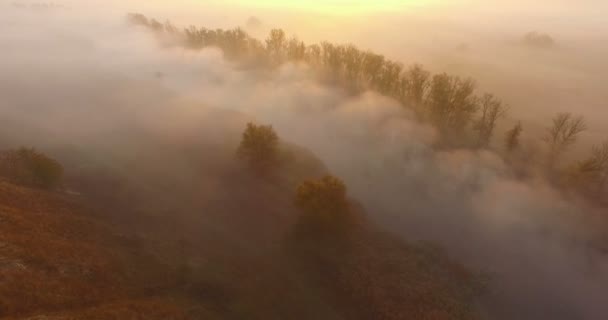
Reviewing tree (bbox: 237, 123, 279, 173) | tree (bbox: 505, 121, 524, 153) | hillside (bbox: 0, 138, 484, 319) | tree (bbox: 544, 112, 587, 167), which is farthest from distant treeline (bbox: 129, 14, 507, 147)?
tree (bbox: 237, 123, 279, 173)

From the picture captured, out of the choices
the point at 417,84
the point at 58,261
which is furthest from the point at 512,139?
the point at 58,261

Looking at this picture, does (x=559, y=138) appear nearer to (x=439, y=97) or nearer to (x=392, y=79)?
(x=439, y=97)

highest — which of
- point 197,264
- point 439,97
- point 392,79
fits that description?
point 392,79

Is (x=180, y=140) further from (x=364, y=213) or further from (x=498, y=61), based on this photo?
(x=498, y=61)

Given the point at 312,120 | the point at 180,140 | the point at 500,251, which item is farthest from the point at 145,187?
the point at 500,251

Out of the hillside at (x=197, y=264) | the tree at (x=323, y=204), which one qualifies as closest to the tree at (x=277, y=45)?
the hillside at (x=197, y=264)

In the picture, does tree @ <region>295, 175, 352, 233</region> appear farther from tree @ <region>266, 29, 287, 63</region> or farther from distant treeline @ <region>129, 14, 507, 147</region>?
tree @ <region>266, 29, 287, 63</region>

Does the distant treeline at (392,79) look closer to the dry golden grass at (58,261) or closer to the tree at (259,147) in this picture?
the tree at (259,147)
